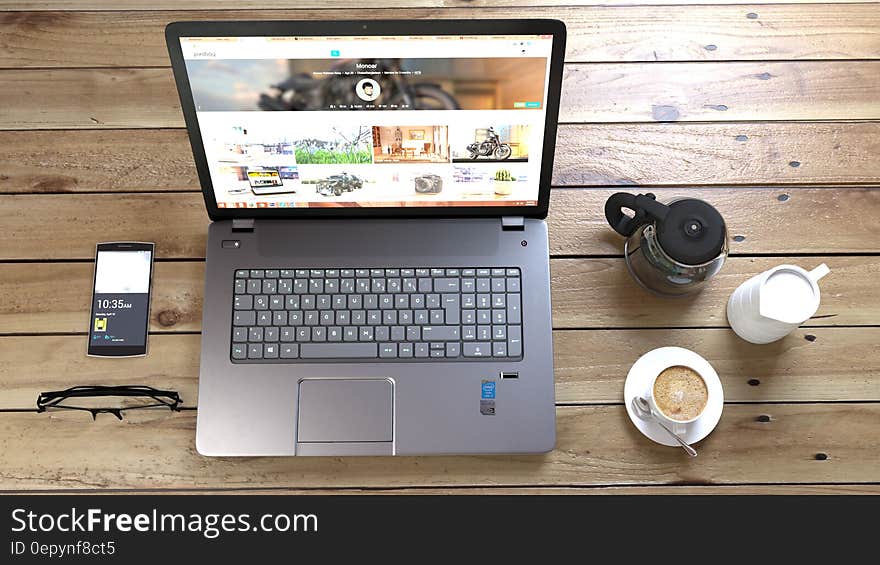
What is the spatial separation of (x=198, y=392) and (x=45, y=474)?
0.26 metres

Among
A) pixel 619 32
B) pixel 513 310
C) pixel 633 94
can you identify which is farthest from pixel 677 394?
pixel 619 32

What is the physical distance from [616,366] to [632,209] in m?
0.24

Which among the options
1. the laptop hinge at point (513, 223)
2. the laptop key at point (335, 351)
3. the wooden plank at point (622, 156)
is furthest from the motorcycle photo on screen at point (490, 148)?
the laptop key at point (335, 351)

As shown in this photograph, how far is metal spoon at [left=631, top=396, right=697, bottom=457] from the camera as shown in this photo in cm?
98

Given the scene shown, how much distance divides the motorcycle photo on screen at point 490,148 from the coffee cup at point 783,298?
0.40 m

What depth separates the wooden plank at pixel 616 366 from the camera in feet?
3.44

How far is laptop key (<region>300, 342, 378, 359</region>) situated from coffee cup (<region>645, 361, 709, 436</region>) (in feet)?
1.33

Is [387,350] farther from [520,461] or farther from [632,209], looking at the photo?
[632,209]

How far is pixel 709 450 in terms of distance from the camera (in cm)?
103

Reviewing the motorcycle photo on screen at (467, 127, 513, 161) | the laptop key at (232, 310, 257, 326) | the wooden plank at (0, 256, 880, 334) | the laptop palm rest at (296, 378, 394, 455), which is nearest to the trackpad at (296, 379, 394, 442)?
the laptop palm rest at (296, 378, 394, 455)

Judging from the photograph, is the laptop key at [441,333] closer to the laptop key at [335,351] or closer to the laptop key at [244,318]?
the laptop key at [335,351]

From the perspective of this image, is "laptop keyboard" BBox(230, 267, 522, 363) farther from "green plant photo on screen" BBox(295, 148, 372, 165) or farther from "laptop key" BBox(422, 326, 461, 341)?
"green plant photo on screen" BBox(295, 148, 372, 165)
